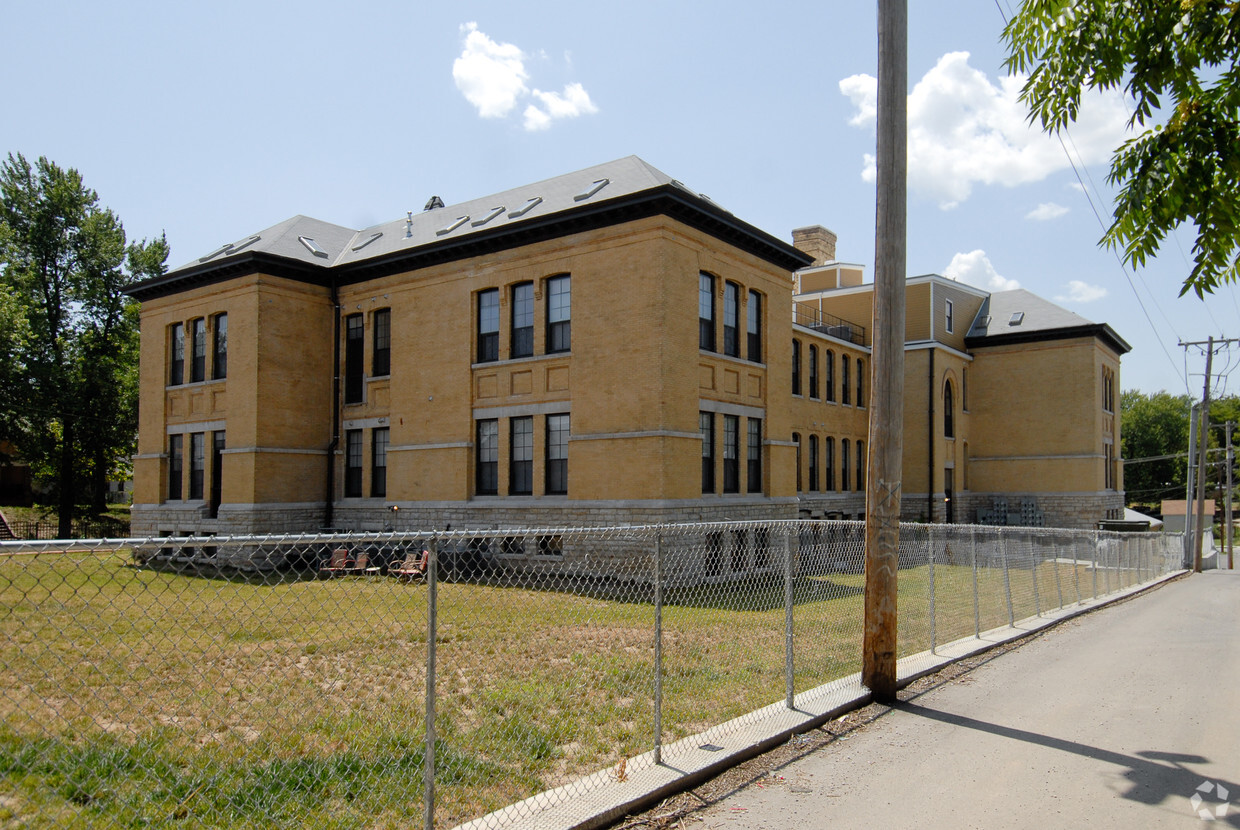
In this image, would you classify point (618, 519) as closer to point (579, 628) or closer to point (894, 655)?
point (579, 628)

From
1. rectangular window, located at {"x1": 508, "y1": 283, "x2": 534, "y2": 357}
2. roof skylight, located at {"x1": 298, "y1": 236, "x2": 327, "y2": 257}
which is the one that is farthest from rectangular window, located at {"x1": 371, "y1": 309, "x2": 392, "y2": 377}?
rectangular window, located at {"x1": 508, "y1": 283, "x2": 534, "y2": 357}

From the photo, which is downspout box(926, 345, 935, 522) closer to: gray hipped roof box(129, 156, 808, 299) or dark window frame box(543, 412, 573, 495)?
gray hipped roof box(129, 156, 808, 299)

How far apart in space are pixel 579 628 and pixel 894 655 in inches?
182

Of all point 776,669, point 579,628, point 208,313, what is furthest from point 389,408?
point 776,669

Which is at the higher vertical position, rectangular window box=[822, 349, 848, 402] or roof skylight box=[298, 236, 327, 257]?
roof skylight box=[298, 236, 327, 257]

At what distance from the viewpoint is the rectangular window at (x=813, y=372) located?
112 ft

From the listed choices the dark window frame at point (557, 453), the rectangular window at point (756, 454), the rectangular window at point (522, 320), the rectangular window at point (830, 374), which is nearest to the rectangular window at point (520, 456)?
the dark window frame at point (557, 453)

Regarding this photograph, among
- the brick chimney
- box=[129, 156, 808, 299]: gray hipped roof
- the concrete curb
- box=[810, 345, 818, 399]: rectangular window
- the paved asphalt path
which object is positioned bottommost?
the paved asphalt path

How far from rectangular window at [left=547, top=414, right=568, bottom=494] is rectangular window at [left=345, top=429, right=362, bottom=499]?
750 cm

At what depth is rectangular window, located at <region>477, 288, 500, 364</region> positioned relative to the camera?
899 inches

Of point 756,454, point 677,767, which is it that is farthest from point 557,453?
point 677,767

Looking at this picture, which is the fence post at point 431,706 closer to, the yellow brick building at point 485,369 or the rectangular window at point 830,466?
the yellow brick building at point 485,369

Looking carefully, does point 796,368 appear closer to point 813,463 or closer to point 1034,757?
point 813,463

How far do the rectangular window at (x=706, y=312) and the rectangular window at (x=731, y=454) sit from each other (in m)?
2.13
